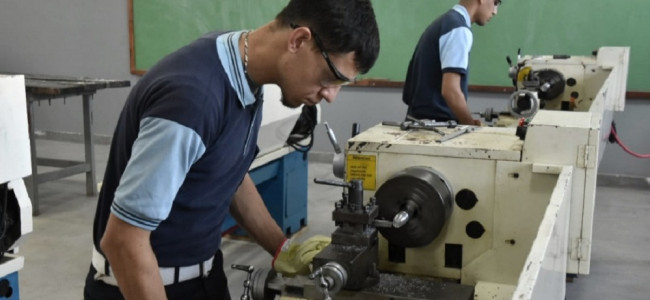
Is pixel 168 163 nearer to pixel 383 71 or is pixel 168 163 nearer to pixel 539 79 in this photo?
pixel 539 79

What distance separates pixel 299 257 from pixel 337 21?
450 mm

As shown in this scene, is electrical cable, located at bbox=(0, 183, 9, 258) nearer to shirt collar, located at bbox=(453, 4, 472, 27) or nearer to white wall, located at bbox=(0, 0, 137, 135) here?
shirt collar, located at bbox=(453, 4, 472, 27)

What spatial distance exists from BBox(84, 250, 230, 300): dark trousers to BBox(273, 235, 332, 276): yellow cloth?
0.13 metres

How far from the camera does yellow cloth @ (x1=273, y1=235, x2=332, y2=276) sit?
47.5 inches

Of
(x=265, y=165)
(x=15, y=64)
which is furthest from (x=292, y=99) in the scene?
(x=15, y=64)

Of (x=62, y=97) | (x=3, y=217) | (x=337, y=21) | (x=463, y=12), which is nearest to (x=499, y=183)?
(x=337, y=21)

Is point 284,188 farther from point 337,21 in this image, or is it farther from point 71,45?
point 71,45

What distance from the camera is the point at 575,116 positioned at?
140 cm

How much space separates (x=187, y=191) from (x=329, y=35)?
334 mm

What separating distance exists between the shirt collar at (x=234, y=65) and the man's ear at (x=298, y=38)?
3.5 inches

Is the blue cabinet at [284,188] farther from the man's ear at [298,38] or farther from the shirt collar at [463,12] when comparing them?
the man's ear at [298,38]

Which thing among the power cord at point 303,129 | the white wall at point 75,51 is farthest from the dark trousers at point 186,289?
the white wall at point 75,51

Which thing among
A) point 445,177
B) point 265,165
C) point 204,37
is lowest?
point 265,165

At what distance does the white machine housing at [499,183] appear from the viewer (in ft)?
4.26
